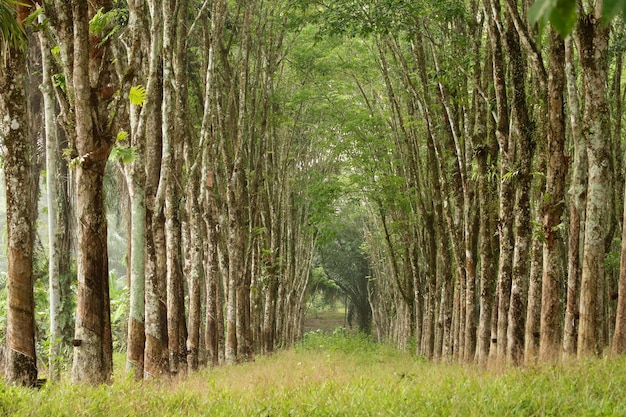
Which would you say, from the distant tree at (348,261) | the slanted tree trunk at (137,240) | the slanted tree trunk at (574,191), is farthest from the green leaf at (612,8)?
the distant tree at (348,261)

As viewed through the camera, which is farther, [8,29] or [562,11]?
[8,29]

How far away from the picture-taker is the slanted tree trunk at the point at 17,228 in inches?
292

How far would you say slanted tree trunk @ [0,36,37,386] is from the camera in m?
7.41

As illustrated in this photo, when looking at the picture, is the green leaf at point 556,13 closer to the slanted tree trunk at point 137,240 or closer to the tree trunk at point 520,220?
the slanted tree trunk at point 137,240

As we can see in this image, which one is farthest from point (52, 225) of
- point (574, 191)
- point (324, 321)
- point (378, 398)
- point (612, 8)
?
point (324, 321)

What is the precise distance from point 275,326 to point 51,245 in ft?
53.8

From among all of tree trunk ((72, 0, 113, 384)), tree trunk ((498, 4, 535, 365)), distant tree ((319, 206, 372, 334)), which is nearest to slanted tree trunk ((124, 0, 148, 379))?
tree trunk ((72, 0, 113, 384))

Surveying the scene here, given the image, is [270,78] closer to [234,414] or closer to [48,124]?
[48,124]

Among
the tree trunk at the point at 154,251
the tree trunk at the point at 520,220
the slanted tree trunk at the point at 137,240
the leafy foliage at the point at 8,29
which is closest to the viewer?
the leafy foliage at the point at 8,29

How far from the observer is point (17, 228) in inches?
295

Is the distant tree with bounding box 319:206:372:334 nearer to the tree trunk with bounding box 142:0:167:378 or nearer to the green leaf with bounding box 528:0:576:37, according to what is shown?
the tree trunk with bounding box 142:0:167:378

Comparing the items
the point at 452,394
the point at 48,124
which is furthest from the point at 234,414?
the point at 48,124

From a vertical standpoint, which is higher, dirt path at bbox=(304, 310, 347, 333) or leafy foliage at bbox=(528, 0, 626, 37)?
leafy foliage at bbox=(528, 0, 626, 37)

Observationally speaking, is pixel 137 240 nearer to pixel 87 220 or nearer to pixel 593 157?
pixel 87 220
